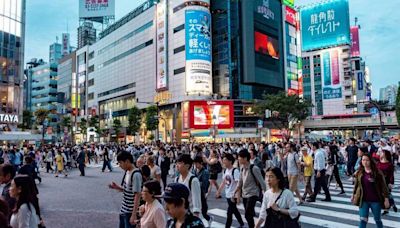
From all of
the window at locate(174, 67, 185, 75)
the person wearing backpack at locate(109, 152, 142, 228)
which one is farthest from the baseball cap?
the window at locate(174, 67, 185, 75)

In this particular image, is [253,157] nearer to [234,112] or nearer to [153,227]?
[153,227]

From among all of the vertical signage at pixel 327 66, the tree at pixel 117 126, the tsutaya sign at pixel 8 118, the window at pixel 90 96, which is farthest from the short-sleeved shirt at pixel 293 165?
the window at pixel 90 96

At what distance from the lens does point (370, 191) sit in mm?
5781

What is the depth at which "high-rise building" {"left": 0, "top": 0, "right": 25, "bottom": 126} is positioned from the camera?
4628cm

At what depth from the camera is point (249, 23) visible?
63625 millimetres

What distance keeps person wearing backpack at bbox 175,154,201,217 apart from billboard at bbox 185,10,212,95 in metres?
52.4

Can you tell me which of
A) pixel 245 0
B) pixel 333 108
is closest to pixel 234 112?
pixel 245 0

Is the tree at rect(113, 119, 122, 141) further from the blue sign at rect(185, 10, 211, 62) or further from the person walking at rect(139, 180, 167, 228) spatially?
the person walking at rect(139, 180, 167, 228)

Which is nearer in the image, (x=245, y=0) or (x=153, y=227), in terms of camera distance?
(x=153, y=227)

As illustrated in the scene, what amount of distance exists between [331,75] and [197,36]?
146 feet

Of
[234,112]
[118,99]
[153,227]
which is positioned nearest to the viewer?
[153,227]

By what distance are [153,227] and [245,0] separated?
6474 cm

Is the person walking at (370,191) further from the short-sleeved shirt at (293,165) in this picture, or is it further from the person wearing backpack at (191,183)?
the short-sleeved shirt at (293,165)

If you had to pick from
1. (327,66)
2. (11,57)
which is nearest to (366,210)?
(11,57)
